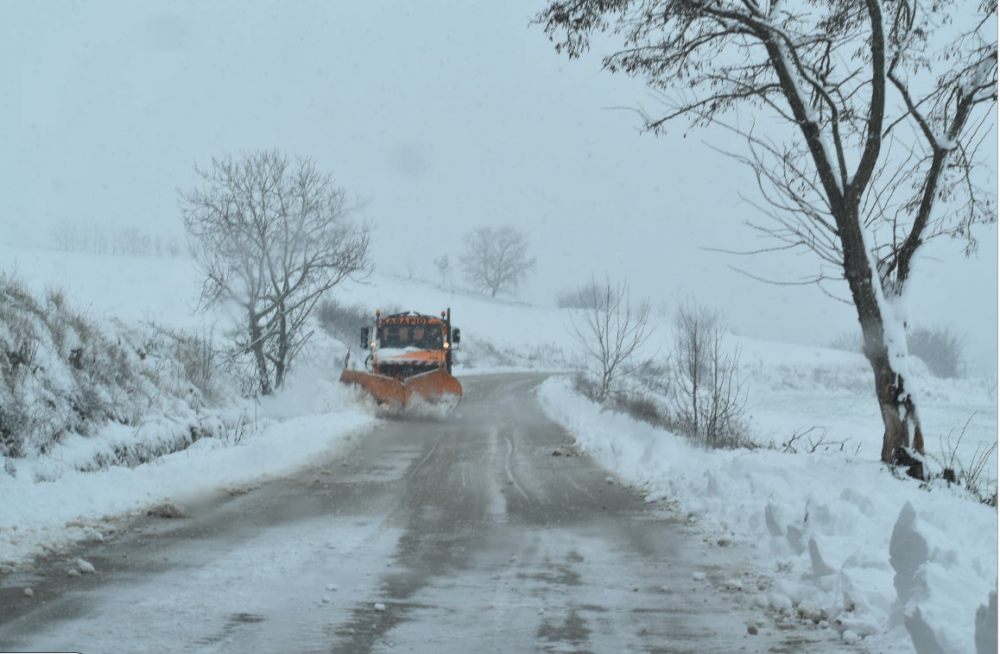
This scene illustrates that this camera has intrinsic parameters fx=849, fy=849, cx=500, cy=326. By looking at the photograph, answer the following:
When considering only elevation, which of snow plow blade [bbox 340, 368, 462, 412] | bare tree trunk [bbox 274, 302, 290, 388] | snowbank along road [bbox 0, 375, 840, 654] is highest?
bare tree trunk [bbox 274, 302, 290, 388]

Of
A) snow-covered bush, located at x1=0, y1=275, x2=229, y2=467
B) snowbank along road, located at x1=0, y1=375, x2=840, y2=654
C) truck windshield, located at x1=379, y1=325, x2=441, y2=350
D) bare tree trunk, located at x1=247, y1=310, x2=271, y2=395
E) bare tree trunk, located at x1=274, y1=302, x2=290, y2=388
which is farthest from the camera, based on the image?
bare tree trunk, located at x1=274, y1=302, x2=290, y2=388

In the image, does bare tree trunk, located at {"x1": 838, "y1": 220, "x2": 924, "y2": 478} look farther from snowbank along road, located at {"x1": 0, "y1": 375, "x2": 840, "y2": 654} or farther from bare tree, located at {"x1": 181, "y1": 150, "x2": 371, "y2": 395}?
bare tree, located at {"x1": 181, "y1": 150, "x2": 371, "y2": 395}

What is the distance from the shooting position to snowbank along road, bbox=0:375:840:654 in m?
4.86

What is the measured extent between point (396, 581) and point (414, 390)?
15.1m

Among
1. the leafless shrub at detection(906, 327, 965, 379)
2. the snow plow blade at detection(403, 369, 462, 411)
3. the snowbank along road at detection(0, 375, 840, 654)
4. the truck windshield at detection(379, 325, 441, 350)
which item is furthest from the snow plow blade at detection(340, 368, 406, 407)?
the leafless shrub at detection(906, 327, 965, 379)

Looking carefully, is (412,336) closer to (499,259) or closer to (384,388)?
(384,388)

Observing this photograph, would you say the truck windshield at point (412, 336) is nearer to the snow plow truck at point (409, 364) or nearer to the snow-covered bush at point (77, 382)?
the snow plow truck at point (409, 364)

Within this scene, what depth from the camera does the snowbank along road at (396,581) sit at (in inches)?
191

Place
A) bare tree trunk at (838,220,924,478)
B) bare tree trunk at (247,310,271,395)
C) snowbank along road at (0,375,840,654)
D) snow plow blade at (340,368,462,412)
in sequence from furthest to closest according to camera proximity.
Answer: bare tree trunk at (247,310,271,395), snow plow blade at (340,368,462,412), bare tree trunk at (838,220,924,478), snowbank along road at (0,375,840,654)

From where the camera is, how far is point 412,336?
2342 cm

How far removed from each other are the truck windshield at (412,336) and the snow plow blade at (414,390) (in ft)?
6.00

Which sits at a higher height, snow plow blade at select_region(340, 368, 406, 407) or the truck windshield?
the truck windshield

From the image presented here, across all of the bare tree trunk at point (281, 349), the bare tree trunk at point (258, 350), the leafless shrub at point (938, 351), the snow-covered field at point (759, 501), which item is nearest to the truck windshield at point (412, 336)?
the snow-covered field at point (759, 501)

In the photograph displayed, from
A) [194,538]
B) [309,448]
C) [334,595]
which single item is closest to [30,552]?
[194,538]
